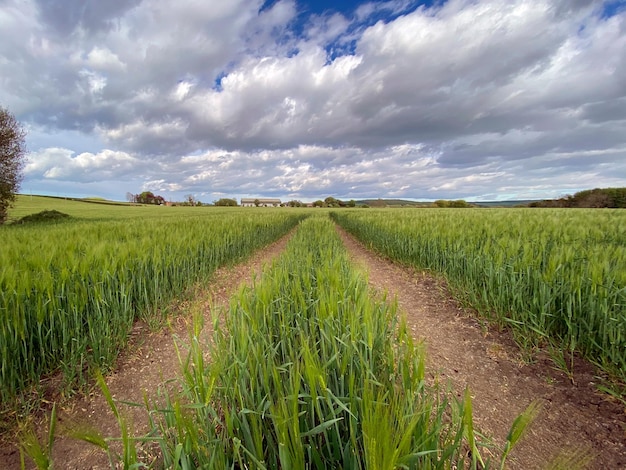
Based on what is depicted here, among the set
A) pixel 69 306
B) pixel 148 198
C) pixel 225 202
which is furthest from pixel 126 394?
pixel 148 198

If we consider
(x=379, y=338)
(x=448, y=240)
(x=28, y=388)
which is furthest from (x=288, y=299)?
(x=448, y=240)

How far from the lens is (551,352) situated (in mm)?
2719

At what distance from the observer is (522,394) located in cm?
249

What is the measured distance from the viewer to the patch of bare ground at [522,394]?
194 centimetres

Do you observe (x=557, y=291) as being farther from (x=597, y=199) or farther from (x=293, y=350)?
(x=597, y=199)

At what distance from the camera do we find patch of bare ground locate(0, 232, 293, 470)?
1.85 m

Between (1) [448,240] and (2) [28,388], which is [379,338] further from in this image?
(1) [448,240]

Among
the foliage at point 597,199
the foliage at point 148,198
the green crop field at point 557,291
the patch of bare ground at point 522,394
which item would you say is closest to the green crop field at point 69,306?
the patch of bare ground at point 522,394

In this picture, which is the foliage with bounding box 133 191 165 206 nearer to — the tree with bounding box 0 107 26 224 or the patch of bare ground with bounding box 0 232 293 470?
the tree with bounding box 0 107 26 224

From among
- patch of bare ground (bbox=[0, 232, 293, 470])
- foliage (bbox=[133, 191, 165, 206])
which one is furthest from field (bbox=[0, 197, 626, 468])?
foliage (bbox=[133, 191, 165, 206])

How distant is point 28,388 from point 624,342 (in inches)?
→ 197

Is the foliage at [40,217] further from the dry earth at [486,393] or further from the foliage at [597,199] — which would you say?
the foliage at [597,199]

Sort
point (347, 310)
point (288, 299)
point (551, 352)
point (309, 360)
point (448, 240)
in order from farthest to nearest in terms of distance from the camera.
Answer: point (448, 240)
point (551, 352)
point (288, 299)
point (347, 310)
point (309, 360)

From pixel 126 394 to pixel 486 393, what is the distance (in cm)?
333
